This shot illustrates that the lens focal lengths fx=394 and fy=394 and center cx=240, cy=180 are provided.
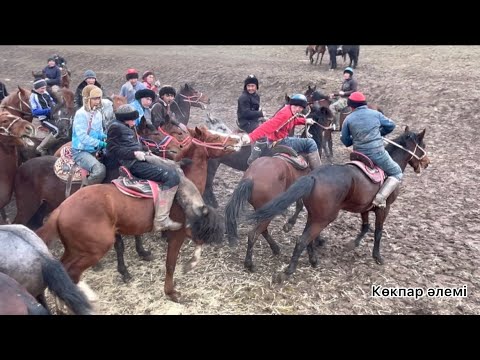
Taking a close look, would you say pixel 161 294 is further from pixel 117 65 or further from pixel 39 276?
pixel 117 65

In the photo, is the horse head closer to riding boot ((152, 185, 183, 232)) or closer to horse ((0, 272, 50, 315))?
riding boot ((152, 185, 183, 232))

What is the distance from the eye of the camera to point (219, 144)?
21.0 feet

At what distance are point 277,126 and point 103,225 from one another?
3.72 m

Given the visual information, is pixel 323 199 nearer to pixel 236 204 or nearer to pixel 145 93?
pixel 236 204

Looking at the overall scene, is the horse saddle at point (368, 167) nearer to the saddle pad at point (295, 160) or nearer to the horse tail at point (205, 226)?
the saddle pad at point (295, 160)

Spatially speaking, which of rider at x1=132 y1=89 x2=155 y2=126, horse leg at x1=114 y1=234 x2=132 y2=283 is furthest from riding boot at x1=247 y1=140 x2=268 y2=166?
horse leg at x1=114 y1=234 x2=132 y2=283

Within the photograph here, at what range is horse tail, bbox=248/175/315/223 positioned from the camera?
6.11 metres

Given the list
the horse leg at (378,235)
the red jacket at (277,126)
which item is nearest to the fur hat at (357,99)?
the red jacket at (277,126)

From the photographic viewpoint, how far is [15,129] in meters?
6.57

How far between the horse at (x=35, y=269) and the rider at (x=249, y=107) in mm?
5301

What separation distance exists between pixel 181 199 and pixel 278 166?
1.97m

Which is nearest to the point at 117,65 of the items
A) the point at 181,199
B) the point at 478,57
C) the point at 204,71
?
the point at 204,71

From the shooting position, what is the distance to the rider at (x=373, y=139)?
6.67 m

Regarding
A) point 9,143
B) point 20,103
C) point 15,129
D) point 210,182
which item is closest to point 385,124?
point 210,182
